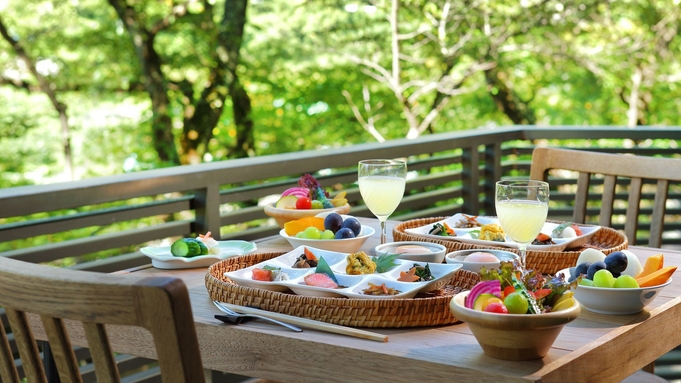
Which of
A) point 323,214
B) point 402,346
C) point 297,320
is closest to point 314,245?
point 323,214

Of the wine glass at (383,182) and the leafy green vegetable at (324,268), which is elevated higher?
the wine glass at (383,182)

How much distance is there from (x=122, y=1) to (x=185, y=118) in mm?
1208

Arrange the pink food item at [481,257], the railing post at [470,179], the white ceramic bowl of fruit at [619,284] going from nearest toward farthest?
1. the white ceramic bowl of fruit at [619,284]
2. the pink food item at [481,257]
3. the railing post at [470,179]

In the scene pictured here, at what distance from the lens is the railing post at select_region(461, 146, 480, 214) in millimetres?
3904

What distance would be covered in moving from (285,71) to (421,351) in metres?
7.63

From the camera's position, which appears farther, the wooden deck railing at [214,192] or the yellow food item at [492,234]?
the wooden deck railing at [214,192]

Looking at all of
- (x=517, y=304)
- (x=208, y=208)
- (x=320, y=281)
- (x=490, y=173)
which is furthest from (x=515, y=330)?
(x=490, y=173)

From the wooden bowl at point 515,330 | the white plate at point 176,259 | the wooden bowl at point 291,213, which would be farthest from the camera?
the wooden bowl at point 291,213

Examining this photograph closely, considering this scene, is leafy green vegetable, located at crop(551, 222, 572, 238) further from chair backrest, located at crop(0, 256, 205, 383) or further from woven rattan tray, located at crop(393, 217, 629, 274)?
chair backrest, located at crop(0, 256, 205, 383)

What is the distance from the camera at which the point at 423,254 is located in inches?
61.3

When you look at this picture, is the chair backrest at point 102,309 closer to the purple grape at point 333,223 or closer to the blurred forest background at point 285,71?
the purple grape at point 333,223

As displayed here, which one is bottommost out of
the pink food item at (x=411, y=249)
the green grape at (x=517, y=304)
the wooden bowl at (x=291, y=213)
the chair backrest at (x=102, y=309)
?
the wooden bowl at (x=291, y=213)

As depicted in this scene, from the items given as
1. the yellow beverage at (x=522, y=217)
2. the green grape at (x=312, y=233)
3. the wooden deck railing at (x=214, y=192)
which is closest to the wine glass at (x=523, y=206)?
the yellow beverage at (x=522, y=217)

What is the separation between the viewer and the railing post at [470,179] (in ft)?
12.8
